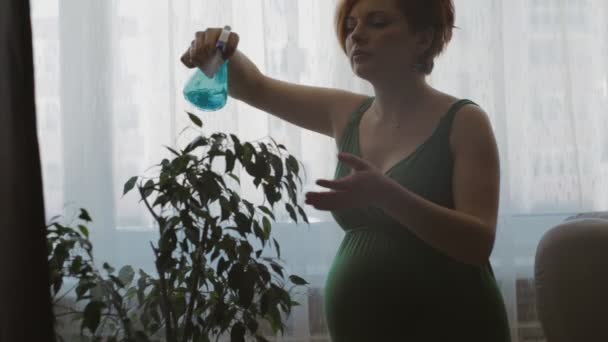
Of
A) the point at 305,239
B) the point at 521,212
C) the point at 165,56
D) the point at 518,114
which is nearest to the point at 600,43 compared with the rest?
the point at 518,114

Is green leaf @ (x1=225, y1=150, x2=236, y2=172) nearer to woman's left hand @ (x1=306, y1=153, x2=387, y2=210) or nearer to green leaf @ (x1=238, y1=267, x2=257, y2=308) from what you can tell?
green leaf @ (x1=238, y1=267, x2=257, y2=308)

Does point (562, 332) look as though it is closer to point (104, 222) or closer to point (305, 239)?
point (305, 239)

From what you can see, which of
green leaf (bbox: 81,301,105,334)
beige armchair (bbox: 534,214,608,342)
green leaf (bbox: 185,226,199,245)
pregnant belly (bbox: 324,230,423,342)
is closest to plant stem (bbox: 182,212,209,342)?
green leaf (bbox: 185,226,199,245)

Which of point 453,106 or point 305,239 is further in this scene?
point 305,239

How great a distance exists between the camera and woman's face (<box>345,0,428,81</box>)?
112 cm

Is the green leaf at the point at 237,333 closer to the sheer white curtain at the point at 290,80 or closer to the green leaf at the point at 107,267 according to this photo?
the green leaf at the point at 107,267

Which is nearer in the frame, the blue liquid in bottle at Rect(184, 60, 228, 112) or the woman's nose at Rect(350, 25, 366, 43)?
the woman's nose at Rect(350, 25, 366, 43)

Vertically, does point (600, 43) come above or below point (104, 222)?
Answer: above

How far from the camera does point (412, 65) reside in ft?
3.80

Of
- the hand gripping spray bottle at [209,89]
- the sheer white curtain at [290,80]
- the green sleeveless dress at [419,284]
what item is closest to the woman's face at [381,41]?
the green sleeveless dress at [419,284]

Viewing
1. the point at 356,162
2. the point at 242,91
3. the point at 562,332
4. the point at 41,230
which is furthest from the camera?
the point at 562,332

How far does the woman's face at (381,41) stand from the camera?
112 cm

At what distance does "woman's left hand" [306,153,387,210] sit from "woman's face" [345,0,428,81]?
0.23 metres

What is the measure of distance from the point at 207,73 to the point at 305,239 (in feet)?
3.37
